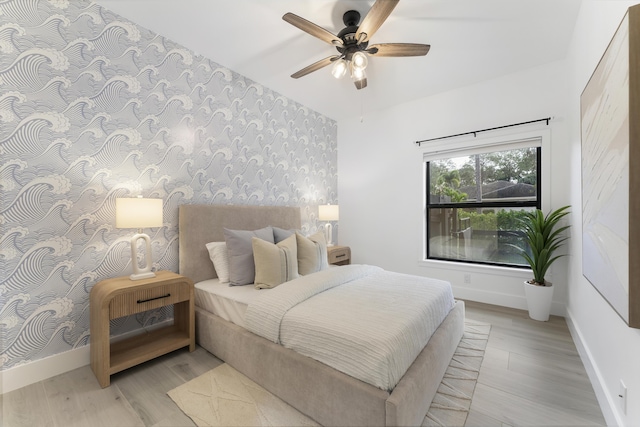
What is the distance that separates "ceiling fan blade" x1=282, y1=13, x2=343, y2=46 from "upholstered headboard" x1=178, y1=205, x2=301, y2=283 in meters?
1.82

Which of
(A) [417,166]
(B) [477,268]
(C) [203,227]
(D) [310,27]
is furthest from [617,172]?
(C) [203,227]

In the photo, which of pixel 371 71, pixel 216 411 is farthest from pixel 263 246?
pixel 371 71

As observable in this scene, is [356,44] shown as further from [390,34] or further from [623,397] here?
[623,397]

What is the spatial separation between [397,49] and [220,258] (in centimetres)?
241

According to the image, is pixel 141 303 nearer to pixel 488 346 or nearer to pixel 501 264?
pixel 488 346

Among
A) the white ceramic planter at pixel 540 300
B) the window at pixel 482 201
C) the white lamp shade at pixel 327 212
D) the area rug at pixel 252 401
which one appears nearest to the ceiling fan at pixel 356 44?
the window at pixel 482 201

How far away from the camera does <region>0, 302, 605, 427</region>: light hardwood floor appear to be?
1494mm

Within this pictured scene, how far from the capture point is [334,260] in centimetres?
383

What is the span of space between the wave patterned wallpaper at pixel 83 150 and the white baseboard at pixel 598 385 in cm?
317

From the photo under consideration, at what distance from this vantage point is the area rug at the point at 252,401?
4.86 feet

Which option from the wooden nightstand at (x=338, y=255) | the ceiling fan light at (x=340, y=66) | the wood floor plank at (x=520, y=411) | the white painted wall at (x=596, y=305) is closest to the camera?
the white painted wall at (x=596, y=305)

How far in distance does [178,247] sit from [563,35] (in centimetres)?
411

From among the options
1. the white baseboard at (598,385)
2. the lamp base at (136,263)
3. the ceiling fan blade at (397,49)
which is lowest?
the white baseboard at (598,385)

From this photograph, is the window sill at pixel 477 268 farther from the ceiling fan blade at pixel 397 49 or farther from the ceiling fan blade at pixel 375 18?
the ceiling fan blade at pixel 375 18
